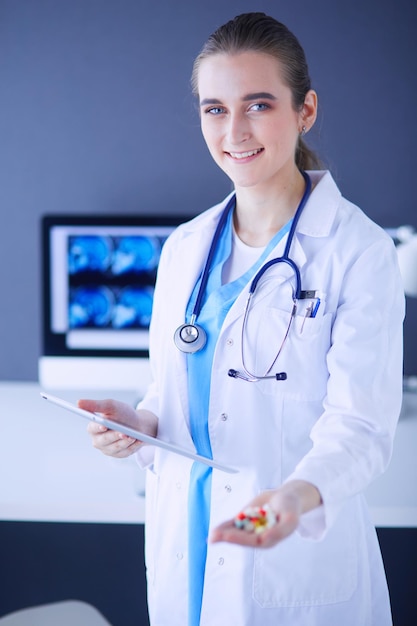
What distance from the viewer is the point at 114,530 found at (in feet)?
6.62

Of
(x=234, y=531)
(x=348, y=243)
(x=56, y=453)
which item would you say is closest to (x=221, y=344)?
(x=348, y=243)

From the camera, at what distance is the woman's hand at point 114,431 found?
1.09 metres

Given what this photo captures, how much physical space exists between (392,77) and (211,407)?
124 cm

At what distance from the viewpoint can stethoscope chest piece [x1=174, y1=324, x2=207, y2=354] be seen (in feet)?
3.53

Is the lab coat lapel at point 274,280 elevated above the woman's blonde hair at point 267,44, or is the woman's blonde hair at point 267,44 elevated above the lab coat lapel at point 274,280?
the woman's blonde hair at point 267,44

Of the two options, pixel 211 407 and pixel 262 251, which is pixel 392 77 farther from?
pixel 211 407

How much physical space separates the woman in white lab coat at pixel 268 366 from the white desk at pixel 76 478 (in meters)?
0.20

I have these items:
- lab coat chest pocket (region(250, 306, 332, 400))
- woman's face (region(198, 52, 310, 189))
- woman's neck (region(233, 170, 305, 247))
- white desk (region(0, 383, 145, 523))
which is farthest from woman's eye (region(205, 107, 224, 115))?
white desk (region(0, 383, 145, 523))

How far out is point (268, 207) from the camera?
1.12 m

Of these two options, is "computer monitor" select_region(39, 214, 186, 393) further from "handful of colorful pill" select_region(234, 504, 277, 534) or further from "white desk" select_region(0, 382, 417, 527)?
"handful of colorful pill" select_region(234, 504, 277, 534)

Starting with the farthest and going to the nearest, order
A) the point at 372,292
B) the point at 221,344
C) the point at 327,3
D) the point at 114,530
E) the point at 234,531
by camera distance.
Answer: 1. the point at 114,530
2. the point at 327,3
3. the point at 221,344
4. the point at 372,292
5. the point at 234,531

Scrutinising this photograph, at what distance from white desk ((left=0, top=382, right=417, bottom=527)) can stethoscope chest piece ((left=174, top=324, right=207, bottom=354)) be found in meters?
0.39

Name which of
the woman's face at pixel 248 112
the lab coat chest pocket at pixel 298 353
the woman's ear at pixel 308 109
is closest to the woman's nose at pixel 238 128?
the woman's face at pixel 248 112

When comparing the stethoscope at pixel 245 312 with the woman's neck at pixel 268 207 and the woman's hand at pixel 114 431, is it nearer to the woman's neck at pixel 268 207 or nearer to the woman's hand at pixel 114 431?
the woman's neck at pixel 268 207
